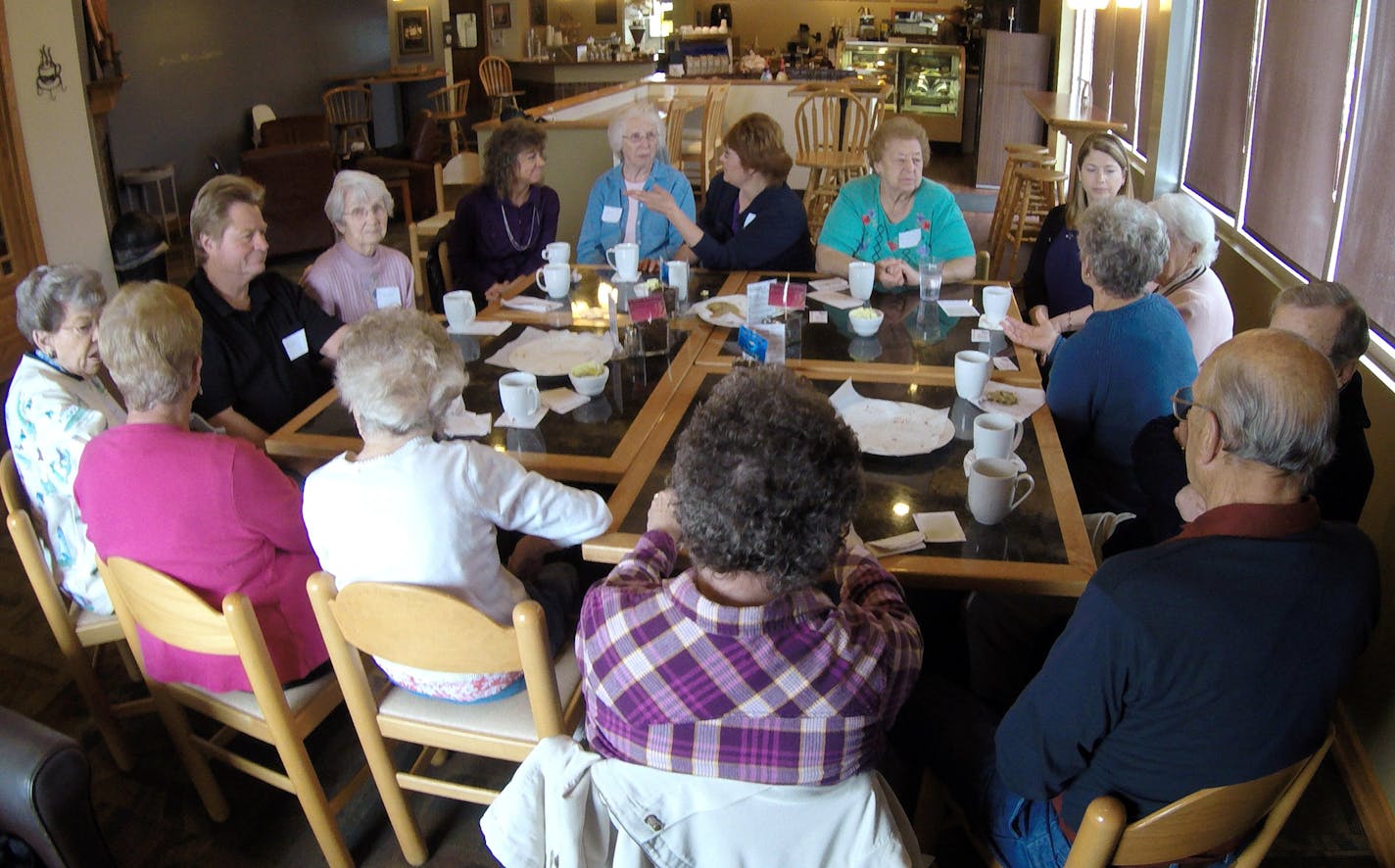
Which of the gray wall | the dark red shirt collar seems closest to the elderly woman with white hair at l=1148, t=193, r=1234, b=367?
the dark red shirt collar

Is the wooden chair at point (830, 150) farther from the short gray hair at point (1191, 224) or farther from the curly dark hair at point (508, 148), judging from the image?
the short gray hair at point (1191, 224)

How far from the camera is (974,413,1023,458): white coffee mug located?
1837 millimetres

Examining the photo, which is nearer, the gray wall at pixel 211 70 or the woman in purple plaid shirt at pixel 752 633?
the woman in purple plaid shirt at pixel 752 633

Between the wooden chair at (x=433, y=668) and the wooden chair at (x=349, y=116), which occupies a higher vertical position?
the wooden chair at (x=349, y=116)

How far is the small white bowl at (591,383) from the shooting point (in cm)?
225

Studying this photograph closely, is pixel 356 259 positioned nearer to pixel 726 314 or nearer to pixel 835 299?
pixel 726 314

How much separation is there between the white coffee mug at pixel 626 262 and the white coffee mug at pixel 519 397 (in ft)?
3.53

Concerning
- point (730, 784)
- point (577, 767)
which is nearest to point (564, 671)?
point (577, 767)

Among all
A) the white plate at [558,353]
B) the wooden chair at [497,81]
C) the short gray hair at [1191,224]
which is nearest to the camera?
the white plate at [558,353]

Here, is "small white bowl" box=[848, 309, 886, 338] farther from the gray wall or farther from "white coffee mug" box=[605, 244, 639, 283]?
the gray wall

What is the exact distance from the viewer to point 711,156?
7.25 m

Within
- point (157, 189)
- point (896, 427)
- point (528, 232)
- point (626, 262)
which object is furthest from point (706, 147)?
point (896, 427)

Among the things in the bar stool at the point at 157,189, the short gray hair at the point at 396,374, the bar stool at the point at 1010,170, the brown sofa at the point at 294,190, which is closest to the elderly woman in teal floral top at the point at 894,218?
the short gray hair at the point at 396,374

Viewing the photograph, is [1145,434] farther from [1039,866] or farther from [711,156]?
[711,156]
